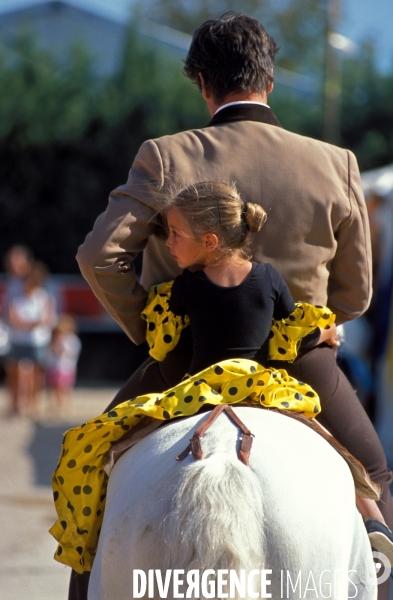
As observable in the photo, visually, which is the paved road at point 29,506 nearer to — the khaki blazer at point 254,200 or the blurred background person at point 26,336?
the blurred background person at point 26,336

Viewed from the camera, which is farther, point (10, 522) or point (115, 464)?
point (10, 522)

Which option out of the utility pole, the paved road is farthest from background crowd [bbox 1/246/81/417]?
the utility pole

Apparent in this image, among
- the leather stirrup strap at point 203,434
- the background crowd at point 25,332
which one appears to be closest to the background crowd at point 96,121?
the background crowd at point 25,332

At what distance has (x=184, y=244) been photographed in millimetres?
2363

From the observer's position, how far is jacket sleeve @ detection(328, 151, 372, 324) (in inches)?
103

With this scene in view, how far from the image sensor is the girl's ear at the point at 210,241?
2.30 m

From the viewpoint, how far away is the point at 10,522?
19.3ft

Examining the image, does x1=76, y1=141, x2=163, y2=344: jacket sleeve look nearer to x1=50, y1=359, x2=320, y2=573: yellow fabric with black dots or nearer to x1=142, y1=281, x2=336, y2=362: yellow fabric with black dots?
x1=142, y1=281, x2=336, y2=362: yellow fabric with black dots

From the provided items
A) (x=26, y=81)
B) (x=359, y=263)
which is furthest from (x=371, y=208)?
(x=26, y=81)

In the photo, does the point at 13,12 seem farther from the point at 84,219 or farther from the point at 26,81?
the point at 84,219

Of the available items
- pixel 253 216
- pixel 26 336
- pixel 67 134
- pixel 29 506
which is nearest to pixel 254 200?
pixel 253 216

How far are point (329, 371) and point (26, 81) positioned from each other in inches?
699

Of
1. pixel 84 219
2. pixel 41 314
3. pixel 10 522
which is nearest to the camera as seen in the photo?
pixel 10 522

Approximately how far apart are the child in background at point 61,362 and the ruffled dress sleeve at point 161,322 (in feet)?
29.3
